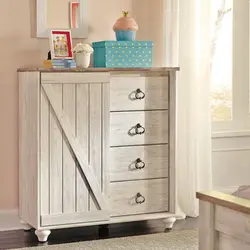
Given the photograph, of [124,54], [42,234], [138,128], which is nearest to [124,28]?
[124,54]

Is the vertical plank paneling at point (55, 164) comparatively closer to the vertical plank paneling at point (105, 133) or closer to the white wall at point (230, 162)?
the vertical plank paneling at point (105, 133)

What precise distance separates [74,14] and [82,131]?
0.81 meters

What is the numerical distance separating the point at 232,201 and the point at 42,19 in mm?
2091

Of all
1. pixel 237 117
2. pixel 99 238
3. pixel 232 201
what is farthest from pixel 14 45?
pixel 232 201

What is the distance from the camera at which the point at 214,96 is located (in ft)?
16.0

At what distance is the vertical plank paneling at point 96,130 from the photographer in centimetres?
386

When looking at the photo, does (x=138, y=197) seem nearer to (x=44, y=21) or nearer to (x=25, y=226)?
(x=25, y=226)

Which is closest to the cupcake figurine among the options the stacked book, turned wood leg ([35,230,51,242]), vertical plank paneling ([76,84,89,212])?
the stacked book

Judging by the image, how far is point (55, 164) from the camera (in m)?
3.80

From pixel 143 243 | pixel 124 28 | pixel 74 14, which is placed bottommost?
pixel 143 243

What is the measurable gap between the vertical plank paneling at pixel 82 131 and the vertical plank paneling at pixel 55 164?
0.35ft

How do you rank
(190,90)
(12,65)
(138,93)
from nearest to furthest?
1. (138,93)
2. (12,65)
3. (190,90)

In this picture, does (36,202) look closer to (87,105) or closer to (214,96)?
(87,105)

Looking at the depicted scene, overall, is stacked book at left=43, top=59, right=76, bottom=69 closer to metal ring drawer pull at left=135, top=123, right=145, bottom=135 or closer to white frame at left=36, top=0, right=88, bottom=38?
white frame at left=36, top=0, right=88, bottom=38
